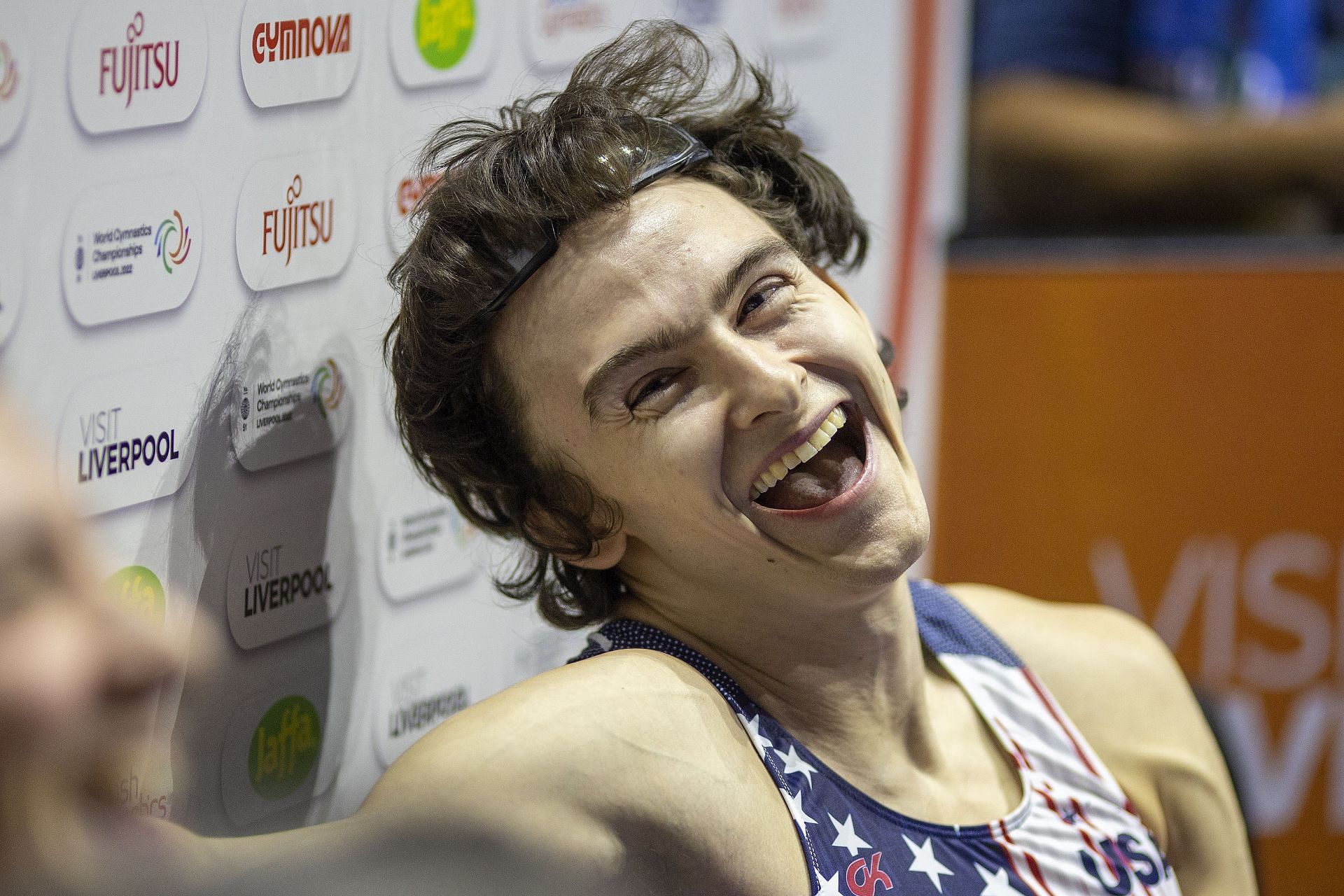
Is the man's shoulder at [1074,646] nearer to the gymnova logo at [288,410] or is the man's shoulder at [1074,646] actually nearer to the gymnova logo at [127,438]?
the gymnova logo at [288,410]

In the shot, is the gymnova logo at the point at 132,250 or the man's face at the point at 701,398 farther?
the man's face at the point at 701,398

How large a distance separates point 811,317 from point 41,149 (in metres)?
0.60

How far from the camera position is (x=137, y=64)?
104 cm

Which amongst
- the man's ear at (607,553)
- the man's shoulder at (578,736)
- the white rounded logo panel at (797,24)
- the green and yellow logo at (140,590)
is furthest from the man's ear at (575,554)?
the white rounded logo panel at (797,24)

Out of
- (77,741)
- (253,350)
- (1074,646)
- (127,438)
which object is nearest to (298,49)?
(253,350)

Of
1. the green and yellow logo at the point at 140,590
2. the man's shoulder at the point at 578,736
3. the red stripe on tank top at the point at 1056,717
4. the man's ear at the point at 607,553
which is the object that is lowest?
the red stripe on tank top at the point at 1056,717

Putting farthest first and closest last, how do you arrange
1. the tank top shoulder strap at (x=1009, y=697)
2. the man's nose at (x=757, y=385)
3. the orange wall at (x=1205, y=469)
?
the orange wall at (x=1205, y=469) → the tank top shoulder strap at (x=1009, y=697) → the man's nose at (x=757, y=385)

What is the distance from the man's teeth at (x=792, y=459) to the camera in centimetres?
116

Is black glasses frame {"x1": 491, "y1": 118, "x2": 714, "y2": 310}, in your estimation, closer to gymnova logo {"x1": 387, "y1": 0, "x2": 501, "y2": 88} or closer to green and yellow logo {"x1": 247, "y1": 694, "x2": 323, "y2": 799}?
gymnova logo {"x1": 387, "y1": 0, "x2": 501, "y2": 88}

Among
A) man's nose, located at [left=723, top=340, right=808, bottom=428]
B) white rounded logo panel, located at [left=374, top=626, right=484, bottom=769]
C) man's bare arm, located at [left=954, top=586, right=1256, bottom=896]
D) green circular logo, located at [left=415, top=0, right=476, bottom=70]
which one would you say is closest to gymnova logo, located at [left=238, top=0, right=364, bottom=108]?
green circular logo, located at [left=415, top=0, right=476, bottom=70]

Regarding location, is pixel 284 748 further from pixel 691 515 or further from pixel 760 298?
pixel 760 298

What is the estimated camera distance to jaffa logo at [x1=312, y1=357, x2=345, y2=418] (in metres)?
1.29

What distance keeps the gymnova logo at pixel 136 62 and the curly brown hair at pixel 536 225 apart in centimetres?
22

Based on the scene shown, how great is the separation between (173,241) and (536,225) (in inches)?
10.9
